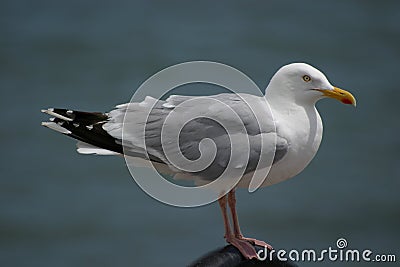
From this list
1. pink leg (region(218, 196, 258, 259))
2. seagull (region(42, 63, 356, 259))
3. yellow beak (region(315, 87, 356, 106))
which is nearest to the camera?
pink leg (region(218, 196, 258, 259))

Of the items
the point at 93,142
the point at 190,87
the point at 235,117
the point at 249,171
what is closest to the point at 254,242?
the point at 249,171

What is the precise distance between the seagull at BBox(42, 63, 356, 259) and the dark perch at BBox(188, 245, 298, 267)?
0.66 feet

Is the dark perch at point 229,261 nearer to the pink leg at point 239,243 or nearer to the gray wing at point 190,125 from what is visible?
the pink leg at point 239,243

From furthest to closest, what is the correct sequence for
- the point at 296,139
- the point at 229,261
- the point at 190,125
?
the point at 190,125, the point at 296,139, the point at 229,261

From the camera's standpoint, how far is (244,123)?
2.63m

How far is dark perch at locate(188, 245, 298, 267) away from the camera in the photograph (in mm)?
2129

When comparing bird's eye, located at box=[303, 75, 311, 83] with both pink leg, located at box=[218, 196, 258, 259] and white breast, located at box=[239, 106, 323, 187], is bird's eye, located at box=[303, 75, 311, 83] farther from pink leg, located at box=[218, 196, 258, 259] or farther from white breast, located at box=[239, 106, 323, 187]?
pink leg, located at box=[218, 196, 258, 259]

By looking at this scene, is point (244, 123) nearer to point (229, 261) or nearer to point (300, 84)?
point (300, 84)

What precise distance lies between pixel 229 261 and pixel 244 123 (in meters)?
0.56

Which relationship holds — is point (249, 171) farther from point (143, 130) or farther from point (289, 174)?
point (143, 130)

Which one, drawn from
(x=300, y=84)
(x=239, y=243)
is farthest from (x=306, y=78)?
(x=239, y=243)

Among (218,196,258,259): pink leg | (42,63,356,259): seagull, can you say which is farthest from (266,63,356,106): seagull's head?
(218,196,258,259): pink leg

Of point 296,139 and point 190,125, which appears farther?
point 190,125

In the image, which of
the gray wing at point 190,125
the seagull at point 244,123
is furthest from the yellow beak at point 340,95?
the gray wing at point 190,125
